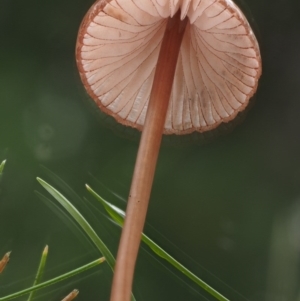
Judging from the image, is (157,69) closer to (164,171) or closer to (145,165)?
(145,165)

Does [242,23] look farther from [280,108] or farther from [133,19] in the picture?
[280,108]

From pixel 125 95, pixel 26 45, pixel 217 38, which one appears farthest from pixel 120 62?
pixel 26 45

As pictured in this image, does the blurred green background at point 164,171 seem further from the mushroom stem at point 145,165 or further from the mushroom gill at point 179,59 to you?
the mushroom stem at point 145,165

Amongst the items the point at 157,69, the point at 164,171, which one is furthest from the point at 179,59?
the point at 164,171

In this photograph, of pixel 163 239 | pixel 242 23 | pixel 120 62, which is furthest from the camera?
pixel 163 239

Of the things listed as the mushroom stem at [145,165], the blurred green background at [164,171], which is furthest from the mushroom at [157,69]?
the blurred green background at [164,171]
